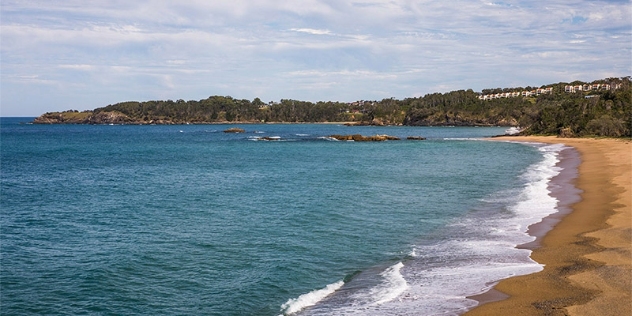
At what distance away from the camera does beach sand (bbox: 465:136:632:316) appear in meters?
12.6

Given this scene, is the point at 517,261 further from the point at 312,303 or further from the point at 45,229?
the point at 45,229

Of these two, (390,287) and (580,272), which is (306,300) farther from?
(580,272)

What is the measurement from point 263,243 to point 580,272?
10870mm

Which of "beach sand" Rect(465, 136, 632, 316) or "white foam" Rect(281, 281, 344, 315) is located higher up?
"beach sand" Rect(465, 136, 632, 316)

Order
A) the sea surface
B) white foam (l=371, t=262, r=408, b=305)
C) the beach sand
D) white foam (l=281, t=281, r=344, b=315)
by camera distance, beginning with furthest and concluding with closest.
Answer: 1. the sea surface
2. white foam (l=371, t=262, r=408, b=305)
3. white foam (l=281, t=281, r=344, b=315)
4. the beach sand

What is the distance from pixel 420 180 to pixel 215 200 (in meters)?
16.4

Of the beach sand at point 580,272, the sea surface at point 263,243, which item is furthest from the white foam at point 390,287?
the beach sand at point 580,272

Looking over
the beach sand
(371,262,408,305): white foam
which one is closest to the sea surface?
(371,262,408,305): white foam

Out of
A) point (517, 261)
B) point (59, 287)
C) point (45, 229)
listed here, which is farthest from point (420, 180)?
point (59, 287)

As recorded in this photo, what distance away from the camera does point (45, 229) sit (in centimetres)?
2355

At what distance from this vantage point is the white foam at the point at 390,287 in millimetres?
14345

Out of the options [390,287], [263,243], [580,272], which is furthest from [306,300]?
[580,272]

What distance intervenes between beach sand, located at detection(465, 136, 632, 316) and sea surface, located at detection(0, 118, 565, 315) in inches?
29.8

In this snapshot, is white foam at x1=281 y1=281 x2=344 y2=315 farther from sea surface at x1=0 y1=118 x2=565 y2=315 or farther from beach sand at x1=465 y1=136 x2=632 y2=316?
beach sand at x1=465 y1=136 x2=632 y2=316
